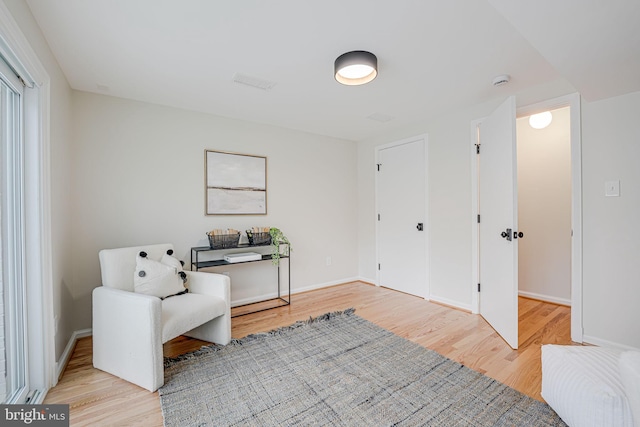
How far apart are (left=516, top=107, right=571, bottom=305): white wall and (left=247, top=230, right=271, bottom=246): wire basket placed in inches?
132

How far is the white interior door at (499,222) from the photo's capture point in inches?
88.9

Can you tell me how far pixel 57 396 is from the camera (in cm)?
174

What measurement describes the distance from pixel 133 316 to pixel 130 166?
1614 mm

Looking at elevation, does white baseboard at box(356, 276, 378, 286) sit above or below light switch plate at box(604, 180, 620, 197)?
below

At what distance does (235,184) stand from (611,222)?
11.6ft

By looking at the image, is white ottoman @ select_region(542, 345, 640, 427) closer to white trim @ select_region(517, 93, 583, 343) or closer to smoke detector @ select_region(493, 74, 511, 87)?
white trim @ select_region(517, 93, 583, 343)

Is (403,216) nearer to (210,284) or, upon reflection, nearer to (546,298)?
(546,298)

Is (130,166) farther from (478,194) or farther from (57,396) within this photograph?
(478,194)

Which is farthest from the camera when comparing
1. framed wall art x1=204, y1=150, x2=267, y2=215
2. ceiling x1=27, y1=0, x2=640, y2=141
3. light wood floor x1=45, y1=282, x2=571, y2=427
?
framed wall art x1=204, y1=150, x2=267, y2=215

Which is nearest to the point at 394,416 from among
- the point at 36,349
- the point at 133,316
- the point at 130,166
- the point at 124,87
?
the point at 133,316

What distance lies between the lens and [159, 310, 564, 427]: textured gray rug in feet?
5.05

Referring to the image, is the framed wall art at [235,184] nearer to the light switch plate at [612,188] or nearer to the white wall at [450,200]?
the white wall at [450,200]

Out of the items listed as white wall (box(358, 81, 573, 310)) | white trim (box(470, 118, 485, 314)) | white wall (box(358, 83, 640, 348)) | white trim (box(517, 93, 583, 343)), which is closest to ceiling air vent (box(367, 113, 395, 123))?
white wall (box(358, 81, 573, 310))

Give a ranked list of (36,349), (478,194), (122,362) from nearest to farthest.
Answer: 1. (36,349)
2. (122,362)
3. (478,194)
